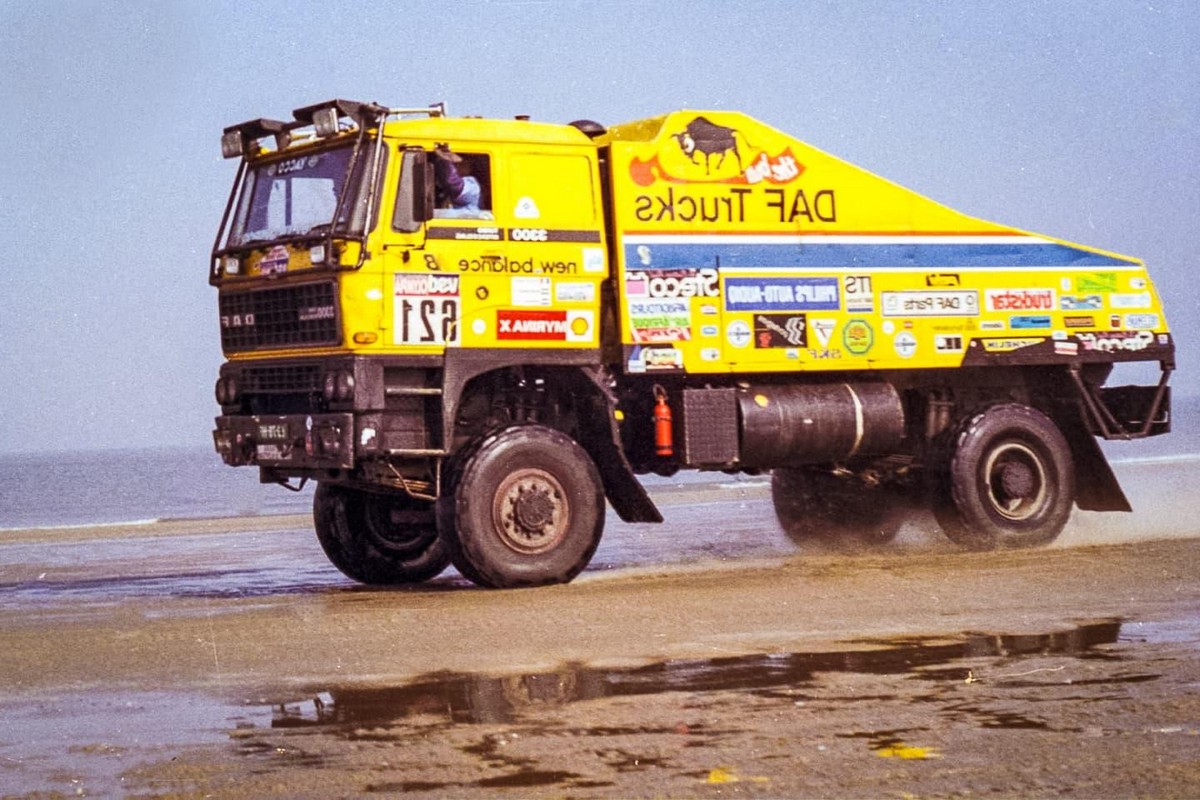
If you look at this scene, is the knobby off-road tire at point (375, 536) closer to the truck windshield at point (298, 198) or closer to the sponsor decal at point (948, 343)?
the truck windshield at point (298, 198)

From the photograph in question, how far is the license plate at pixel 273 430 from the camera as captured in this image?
483 inches

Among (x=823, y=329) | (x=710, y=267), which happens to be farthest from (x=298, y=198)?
(x=823, y=329)

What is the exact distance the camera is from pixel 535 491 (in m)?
12.2

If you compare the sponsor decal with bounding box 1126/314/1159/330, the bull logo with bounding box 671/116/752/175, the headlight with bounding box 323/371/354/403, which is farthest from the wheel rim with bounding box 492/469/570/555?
the sponsor decal with bounding box 1126/314/1159/330

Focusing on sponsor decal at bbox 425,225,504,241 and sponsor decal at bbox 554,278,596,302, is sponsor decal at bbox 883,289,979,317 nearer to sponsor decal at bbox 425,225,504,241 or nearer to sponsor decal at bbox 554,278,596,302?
sponsor decal at bbox 554,278,596,302

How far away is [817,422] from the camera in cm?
1379

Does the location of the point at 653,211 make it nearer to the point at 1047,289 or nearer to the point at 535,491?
the point at 535,491

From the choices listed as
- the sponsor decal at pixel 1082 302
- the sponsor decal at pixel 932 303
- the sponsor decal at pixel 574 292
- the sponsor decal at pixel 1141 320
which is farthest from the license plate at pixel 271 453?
the sponsor decal at pixel 1141 320

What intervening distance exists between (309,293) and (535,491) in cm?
205

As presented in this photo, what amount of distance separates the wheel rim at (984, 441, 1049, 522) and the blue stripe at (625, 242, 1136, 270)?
1.55 m

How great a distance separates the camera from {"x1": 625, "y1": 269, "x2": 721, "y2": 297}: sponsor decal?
12.9 m

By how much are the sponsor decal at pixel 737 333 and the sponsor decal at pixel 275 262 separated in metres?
3.32

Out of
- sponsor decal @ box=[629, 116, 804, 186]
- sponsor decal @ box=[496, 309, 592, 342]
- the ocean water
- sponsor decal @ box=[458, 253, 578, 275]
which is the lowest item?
the ocean water

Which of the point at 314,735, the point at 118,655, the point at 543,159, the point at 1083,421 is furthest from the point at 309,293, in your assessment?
→ the point at 1083,421
